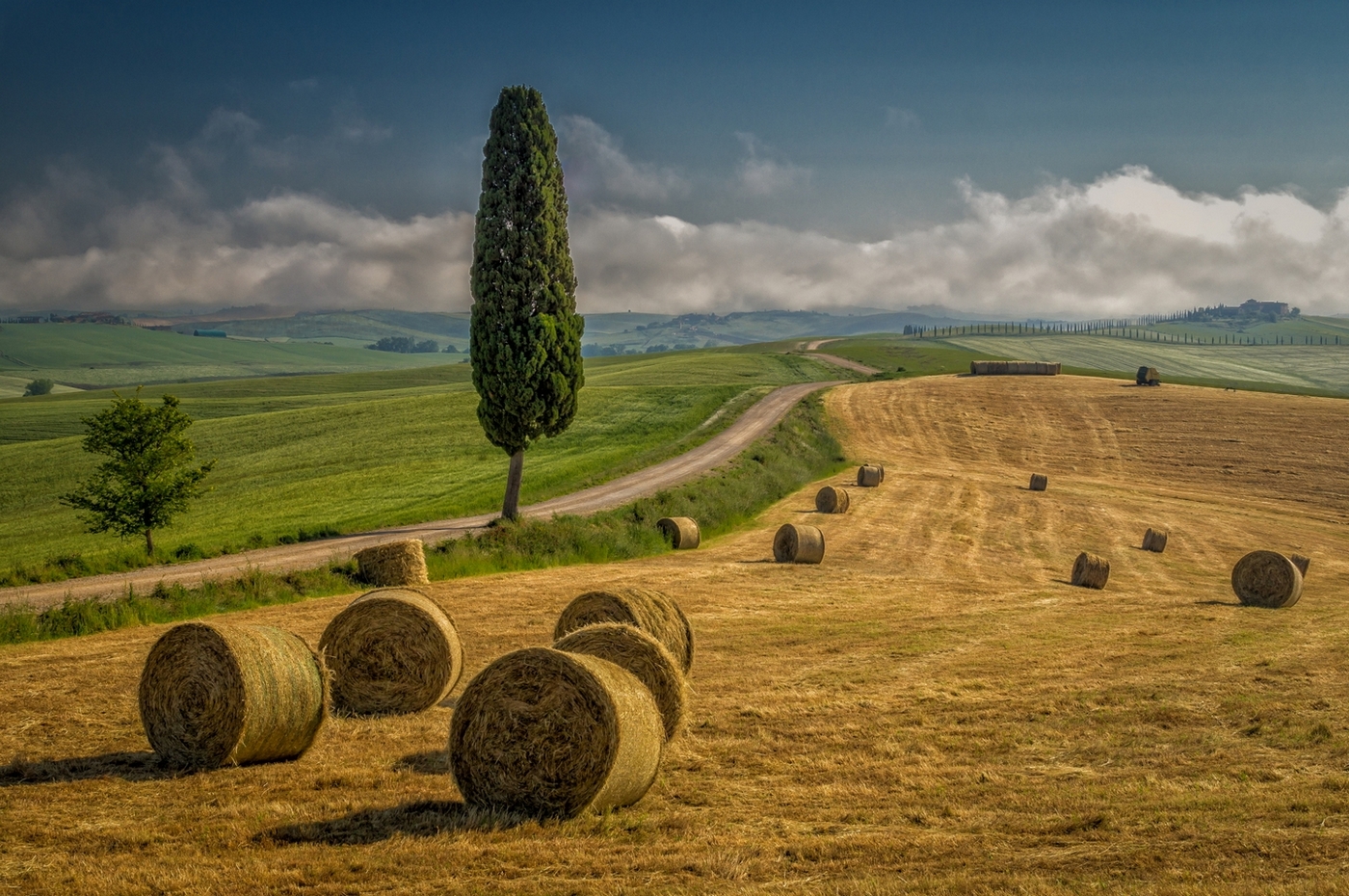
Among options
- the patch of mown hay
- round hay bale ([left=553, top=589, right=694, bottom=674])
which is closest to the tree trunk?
round hay bale ([left=553, top=589, right=694, bottom=674])

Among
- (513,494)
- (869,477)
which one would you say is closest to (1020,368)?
(869,477)

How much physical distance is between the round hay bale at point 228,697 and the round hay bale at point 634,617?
16.9ft

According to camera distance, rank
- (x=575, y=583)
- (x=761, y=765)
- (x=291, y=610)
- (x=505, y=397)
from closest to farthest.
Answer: (x=761, y=765) < (x=291, y=610) < (x=575, y=583) < (x=505, y=397)

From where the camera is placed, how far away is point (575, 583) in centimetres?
2972

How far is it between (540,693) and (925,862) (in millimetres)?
4386

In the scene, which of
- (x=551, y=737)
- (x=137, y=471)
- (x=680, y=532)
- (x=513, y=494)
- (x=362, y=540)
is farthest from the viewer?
(x=513, y=494)

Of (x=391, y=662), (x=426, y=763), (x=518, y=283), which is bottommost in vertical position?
(x=426, y=763)

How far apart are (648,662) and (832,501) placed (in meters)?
32.4

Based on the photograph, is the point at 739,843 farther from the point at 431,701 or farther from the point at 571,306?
the point at 571,306

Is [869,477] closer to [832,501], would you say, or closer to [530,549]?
[832,501]

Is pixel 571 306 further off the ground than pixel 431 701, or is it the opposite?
pixel 571 306

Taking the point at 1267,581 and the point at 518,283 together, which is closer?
the point at 1267,581

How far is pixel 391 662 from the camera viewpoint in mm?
17344

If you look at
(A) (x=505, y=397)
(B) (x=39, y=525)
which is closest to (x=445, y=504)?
(A) (x=505, y=397)
